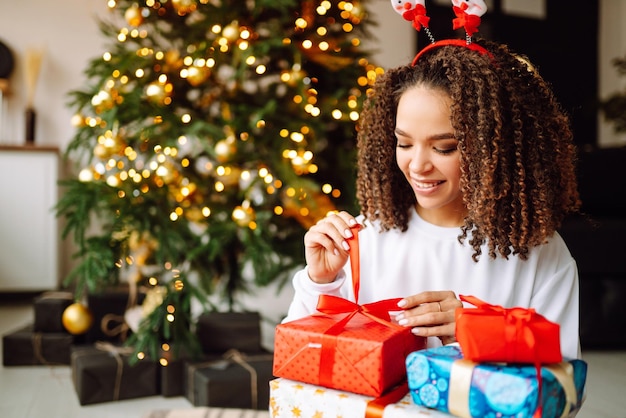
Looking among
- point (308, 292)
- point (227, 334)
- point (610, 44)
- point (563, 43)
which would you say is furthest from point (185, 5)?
point (610, 44)

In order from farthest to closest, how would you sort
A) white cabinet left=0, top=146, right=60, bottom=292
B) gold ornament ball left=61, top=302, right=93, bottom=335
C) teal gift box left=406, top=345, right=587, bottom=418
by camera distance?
white cabinet left=0, top=146, right=60, bottom=292, gold ornament ball left=61, top=302, right=93, bottom=335, teal gift box left=406, top=345, right=587, bottom=418

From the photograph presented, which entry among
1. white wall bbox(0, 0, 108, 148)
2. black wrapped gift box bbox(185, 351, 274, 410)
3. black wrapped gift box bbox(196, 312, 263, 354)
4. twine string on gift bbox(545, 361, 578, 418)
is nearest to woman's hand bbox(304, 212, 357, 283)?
twine string on gift bbox(545, 361, 578, 418)

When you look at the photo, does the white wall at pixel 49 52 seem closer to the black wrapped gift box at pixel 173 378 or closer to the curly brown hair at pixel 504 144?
the black wrapped gift box at pixel 173 378

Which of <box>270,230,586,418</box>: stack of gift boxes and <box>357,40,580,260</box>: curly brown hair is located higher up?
<box>357,40,580,260</box>: curly brown hair

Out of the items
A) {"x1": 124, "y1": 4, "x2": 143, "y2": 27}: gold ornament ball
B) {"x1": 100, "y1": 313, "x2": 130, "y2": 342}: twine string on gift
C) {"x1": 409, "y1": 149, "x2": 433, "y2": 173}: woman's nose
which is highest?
{"x1": 124, "y1": 4, "x2": 143, "y2": 27}: gold ornament ball

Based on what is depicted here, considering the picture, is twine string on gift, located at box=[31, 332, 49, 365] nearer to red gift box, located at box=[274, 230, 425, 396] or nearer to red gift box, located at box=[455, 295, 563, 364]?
red gift box, located at box=[274, 230, 425, 396]

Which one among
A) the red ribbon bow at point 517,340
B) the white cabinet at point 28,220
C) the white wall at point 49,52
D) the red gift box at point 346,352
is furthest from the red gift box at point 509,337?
the white wall at point 49,52

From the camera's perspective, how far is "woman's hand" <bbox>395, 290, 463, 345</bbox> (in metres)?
0.81

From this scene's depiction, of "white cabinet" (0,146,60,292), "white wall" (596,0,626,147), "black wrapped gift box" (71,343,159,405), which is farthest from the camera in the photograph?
"white wall" (596,0,626,147)

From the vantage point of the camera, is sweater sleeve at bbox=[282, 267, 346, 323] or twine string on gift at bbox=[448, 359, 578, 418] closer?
twine string on gift at bbox=[448, 359, 578, 418]

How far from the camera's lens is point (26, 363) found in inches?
87.4

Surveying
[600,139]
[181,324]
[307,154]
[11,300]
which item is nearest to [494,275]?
[307,154]

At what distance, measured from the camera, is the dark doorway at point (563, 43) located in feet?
13.7

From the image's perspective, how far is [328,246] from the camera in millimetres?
904
